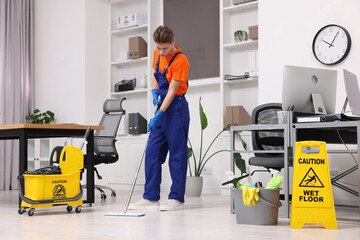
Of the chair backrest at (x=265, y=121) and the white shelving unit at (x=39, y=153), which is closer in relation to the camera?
the chair backrest at (x=265, y=121)

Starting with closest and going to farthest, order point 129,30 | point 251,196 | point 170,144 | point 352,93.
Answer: point 251,196, point 352,93, point 170,144, point 129,30

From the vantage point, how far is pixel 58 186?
4516 millimetres

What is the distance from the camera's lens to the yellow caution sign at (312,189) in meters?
3.63

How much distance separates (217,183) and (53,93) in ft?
9.35

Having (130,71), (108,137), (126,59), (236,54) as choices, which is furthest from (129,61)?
(108,137)

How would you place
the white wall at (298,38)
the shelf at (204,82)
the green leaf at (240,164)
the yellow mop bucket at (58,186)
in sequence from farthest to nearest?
the shelf at (204,82) → the green leaf at (240,164) → the white wall at (298,38) → the yellow mop bucket at (58,186)

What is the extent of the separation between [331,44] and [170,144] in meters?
1.74

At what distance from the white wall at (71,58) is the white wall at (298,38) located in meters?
2.99

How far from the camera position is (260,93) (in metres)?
5.79

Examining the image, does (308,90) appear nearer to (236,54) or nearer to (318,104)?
(318,104)

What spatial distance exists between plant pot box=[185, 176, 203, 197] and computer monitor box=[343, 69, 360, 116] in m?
2.84

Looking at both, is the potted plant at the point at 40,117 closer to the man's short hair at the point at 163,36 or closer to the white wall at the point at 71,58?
the white wall at the point at 71,58

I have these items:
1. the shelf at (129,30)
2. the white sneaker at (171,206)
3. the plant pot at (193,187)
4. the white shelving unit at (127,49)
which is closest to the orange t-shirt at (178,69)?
the white sneaker at (171,206)

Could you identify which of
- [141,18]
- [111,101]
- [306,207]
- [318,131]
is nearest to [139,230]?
[306,207]
